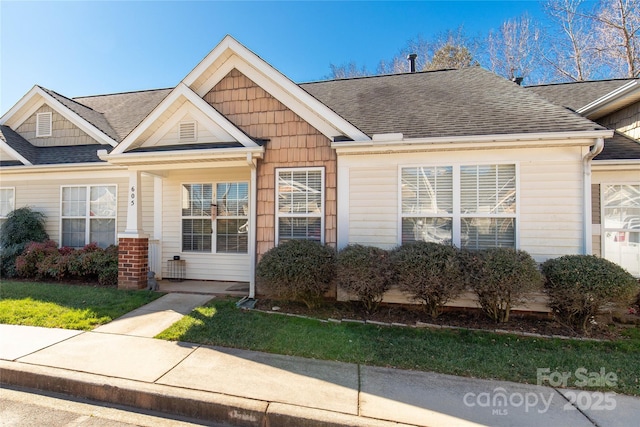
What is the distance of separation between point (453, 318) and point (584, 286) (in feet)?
6.50

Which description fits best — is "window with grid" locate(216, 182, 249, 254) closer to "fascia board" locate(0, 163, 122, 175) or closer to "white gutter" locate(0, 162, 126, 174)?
"white gutter" locate(0, 162, 126, 174)

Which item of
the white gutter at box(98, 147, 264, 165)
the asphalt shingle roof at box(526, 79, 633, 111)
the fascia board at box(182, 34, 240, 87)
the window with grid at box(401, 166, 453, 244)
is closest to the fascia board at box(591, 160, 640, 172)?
the asphalt shingle roof at box(526, 79, 633, 111)

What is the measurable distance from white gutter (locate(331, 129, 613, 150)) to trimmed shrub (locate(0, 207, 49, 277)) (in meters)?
8.65

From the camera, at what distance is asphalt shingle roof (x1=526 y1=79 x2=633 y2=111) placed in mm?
8320

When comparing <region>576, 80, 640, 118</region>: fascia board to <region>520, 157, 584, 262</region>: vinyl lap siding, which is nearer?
<region>520, 157, 584, 262</region>: vinyl lap siding

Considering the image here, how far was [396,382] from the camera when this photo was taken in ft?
11.1

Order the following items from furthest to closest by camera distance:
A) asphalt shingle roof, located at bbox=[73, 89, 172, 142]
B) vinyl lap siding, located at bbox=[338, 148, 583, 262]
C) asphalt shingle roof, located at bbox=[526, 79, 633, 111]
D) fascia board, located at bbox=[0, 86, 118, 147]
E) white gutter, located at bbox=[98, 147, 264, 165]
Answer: asphalt shingle roof, located at bbox=[73, 89, 172, 142]
fascia board, located at bbox=[0, 86, 118, 147]
asphalt shingle roof, located at bbox=[526, 79, 633, 111]
white gutter, located at bbox=[98, 147, 264, 165]
vinyl lap siding, located at bbox=[338, 148, 583, 262]

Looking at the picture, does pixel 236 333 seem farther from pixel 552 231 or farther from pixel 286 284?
pixel 552 231

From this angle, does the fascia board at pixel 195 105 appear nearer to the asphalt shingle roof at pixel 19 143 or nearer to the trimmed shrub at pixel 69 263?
the trimmed shrub at pixel 69 263

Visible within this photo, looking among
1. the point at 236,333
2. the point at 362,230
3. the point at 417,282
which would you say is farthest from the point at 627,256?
the point at 236,333

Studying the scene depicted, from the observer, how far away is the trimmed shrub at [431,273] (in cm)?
502

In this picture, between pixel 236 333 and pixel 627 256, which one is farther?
pixel 627 256

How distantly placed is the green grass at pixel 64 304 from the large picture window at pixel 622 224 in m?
9.41

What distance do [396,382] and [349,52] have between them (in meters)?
20.1
